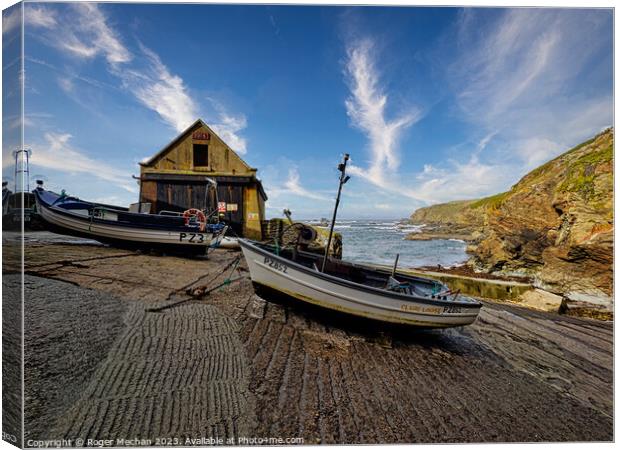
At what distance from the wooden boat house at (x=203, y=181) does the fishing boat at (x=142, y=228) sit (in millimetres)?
225

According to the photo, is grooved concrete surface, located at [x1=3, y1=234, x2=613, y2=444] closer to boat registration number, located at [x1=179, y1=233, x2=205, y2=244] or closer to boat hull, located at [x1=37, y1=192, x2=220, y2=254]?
boat hull, located at [x1=37, y1=192, x2=220, y2=254]

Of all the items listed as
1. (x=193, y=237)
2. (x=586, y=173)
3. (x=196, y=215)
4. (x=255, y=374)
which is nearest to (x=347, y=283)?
(x=255, y=374)

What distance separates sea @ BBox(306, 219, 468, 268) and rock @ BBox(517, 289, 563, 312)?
2.39 m

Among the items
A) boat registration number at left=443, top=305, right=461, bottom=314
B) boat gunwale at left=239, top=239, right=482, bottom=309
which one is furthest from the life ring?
boat registration number at left=443, top=305, right=461, bottom=314

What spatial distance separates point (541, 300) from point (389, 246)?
13.9 feet

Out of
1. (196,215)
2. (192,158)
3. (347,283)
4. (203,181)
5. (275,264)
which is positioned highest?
(192,158)

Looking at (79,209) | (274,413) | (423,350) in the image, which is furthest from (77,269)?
(423,350)

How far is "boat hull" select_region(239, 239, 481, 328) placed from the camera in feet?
9.89

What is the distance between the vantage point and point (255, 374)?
2020mm

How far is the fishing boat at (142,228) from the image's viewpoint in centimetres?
342

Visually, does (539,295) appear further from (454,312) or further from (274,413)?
(274,413)

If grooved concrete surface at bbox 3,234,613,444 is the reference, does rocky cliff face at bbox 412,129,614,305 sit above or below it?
above

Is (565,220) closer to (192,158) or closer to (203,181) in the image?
(203,181)

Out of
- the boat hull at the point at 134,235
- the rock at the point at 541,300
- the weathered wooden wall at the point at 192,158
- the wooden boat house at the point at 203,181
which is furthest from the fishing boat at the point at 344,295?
the rock at the point at 541,300
